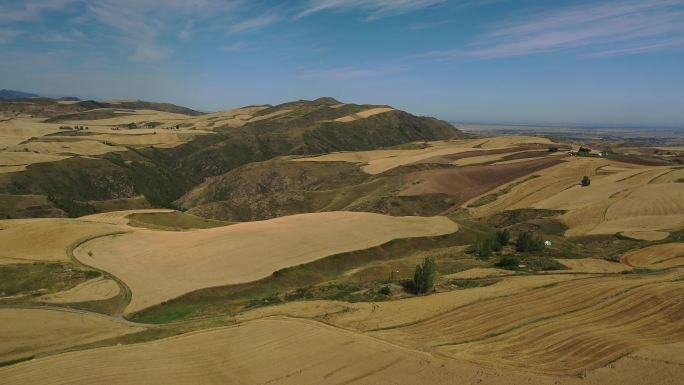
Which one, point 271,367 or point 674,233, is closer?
point 271,367

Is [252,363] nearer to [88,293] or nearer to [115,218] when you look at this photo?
[88,293]

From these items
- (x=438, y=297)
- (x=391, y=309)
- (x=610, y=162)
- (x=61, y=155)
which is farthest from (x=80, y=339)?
(x=61, y=155)

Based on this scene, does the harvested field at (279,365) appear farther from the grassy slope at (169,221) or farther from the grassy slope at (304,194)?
the grassy slope at (304,194)

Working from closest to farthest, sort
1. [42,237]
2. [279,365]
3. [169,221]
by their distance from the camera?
[279,365], [42,237], [169,221]

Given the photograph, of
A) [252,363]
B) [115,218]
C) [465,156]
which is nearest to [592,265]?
[252,363]

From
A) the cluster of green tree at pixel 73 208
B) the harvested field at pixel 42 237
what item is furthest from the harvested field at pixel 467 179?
the cluster of green tree at pixel 73 208

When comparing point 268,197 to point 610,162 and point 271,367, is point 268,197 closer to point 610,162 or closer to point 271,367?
point 610,162

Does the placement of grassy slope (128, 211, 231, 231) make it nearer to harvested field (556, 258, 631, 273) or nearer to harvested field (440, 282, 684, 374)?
harvested field (556, 258, 631, 273)
